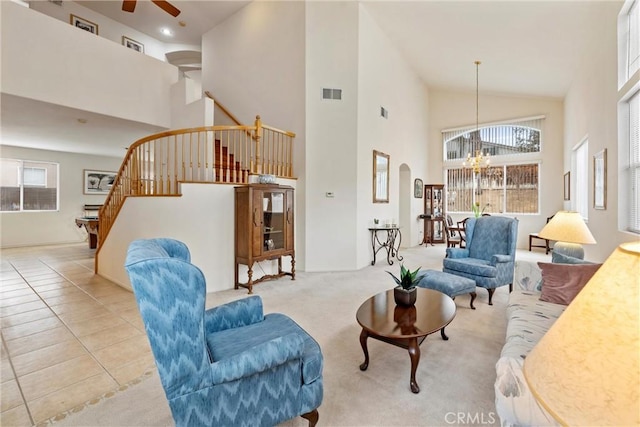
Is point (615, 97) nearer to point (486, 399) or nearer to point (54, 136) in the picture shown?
point (486, 399)

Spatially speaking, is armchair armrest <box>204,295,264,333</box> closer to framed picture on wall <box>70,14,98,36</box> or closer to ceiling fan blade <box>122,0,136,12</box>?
ceiling fan blade <box>122,0,136,12</box>

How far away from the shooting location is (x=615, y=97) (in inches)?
131

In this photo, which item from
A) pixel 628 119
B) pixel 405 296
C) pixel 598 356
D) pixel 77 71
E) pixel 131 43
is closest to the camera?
pixel 598 356

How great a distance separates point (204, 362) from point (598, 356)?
1.35 meters

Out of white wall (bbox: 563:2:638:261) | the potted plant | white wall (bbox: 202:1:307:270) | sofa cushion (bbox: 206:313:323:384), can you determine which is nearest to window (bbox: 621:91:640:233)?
white wall (bbox: 563:2:638:261)

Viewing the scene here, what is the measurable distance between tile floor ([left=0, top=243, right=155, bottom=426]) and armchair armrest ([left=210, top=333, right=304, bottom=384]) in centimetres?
132

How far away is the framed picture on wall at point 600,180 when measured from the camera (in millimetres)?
3668

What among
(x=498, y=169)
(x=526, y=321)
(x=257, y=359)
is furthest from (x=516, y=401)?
(x=498, y=169)

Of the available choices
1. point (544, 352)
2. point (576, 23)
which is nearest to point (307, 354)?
point (544, 352)

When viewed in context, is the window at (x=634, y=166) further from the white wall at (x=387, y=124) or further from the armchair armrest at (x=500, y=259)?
the white wall at (x=387, y=124)

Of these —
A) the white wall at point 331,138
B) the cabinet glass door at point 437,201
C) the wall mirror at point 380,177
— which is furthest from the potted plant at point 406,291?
the cabinet glass door at point 437,201

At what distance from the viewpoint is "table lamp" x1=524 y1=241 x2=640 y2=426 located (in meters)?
0.47

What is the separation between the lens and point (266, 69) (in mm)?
5945

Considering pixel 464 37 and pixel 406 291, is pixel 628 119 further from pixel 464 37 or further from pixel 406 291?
pixel 464 37
